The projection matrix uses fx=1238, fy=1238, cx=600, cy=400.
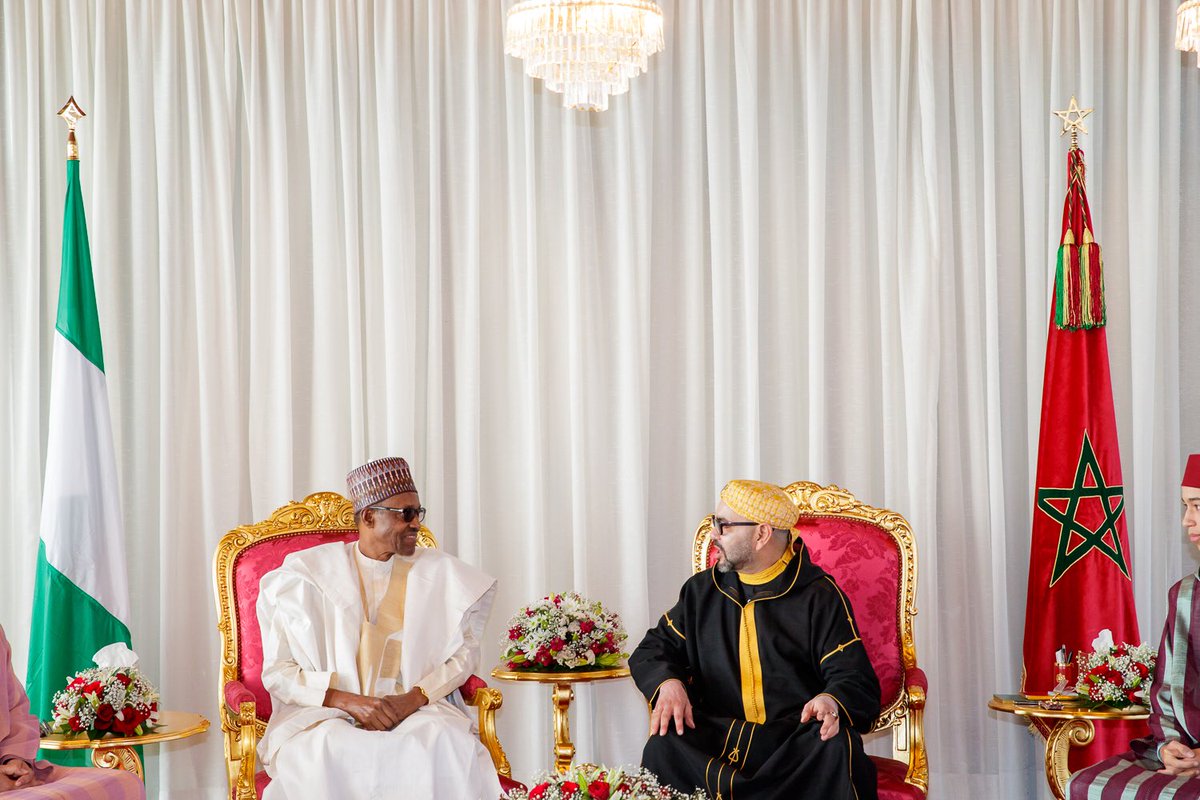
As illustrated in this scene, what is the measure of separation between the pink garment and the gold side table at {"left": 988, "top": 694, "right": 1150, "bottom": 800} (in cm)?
320

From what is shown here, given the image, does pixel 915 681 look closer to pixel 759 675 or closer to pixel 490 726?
pixel 759 675

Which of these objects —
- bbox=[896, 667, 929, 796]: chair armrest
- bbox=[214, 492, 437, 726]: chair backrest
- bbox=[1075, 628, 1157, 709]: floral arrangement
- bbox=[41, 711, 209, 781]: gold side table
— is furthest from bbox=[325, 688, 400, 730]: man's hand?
bbox=[1075, 628, 1157, 709]: floral arrangement

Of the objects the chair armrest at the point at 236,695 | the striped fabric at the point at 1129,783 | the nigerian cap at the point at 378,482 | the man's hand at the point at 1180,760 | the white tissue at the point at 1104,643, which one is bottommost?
the striped fabric at the point at 1129,783

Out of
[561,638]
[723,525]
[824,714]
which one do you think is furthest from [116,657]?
[824,714]

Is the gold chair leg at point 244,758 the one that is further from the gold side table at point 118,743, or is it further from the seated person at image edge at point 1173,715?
the seated person at image edge at point 1173,715

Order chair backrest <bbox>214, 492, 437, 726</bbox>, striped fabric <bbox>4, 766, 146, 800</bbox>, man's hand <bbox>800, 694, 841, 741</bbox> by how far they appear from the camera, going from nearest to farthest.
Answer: striped fabric <bbox>4, 766, 146, 800</bbox>, man's hand <bbox>800, 694, 841, 741</bbox>, chair backrest <bbox>214, 492, 437, 726</bbox>

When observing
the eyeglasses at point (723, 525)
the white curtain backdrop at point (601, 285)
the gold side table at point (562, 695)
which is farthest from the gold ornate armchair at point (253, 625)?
the eyeglasses at point (723, 525)

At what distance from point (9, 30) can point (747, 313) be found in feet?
12.1

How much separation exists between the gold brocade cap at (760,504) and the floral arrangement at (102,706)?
2276mm

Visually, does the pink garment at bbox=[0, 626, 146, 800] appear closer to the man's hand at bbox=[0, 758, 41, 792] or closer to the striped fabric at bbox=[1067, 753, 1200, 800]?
the man's hand at bbox=[0, 758, 41, 792]

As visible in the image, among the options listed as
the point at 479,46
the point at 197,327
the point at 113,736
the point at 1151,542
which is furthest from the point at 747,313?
the point at 113,736

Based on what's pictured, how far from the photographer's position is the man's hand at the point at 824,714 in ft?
13.6

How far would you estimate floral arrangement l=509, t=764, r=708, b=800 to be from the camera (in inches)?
122

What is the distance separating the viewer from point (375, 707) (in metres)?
4.41
